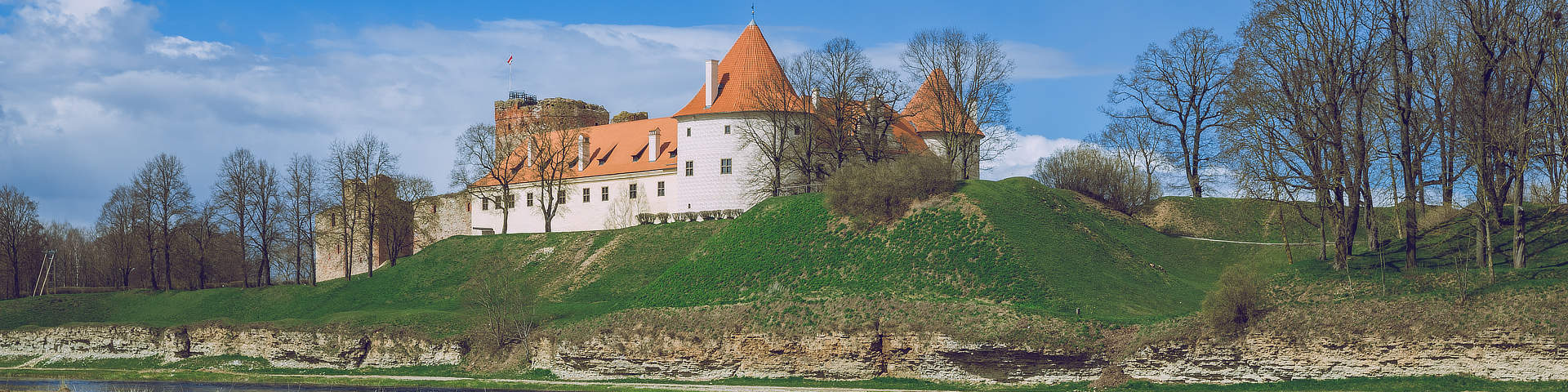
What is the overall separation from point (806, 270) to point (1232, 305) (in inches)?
659

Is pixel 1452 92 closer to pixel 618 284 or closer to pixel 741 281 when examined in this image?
pixel 741 281

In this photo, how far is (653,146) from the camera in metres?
68.7

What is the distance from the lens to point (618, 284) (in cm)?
5391

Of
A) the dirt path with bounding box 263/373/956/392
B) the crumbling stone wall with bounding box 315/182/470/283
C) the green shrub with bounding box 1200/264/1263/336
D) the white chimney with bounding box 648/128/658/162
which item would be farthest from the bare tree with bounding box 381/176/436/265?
the green shrub with bounding box 1200/264/1263/336

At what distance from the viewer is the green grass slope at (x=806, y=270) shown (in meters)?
43.3

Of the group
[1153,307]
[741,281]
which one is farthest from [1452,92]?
[741,281]

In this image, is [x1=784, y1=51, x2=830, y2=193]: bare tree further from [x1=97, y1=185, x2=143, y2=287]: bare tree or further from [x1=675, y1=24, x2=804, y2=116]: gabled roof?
[x1=97, y1=185, x2=143, y2=287]: bare tree

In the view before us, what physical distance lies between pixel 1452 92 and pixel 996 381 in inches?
625

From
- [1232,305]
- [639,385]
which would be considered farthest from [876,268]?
[1232,305]

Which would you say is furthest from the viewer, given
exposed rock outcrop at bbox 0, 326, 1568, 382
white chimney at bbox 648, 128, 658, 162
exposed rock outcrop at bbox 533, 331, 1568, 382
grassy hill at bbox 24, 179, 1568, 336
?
white chimney at bbox 648, 128, 658, 162

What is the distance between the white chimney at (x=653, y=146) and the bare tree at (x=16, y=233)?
3565 centimetres

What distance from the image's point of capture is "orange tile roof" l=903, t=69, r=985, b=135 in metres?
59.2

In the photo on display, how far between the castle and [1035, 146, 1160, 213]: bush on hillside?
4.28 metres

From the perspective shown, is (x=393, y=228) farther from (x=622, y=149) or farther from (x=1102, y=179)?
(x=1102, y=179)
